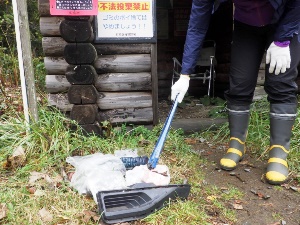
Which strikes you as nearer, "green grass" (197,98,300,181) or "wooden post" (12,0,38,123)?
"wooden post" (12,0,38,123)

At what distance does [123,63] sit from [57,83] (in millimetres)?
733

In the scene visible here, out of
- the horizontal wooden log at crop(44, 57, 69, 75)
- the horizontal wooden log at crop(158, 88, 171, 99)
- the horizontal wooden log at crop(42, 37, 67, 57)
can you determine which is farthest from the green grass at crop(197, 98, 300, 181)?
the horizontal wooden log at crop(158, 88, 171, 99)

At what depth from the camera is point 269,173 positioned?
9.43 feet

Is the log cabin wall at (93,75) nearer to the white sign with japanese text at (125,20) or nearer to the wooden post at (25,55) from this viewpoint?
the white sign with japanese text at (125,20)

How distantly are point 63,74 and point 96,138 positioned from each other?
81cm

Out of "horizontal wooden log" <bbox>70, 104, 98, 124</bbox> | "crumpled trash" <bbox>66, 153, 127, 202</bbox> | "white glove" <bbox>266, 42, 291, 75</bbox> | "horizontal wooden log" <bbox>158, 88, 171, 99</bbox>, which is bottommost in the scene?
"horizontal wooden log" <bbox>158, 88, 171, 99</bbox>

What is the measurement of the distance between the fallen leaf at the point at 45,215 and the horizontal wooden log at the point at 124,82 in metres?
1.78

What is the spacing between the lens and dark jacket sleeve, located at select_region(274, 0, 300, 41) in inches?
102

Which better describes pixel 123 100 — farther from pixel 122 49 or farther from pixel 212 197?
pixel 212 197

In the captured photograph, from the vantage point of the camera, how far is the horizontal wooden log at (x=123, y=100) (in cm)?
390

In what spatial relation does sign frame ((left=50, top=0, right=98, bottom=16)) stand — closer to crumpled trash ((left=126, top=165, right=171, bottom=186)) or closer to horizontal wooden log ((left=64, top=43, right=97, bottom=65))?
horizontal wooden log ((left=64, top=43, right=97, bottom=65))

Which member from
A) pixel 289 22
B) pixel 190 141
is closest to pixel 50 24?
pixel 190 141

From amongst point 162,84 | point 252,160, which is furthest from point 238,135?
point 162,84

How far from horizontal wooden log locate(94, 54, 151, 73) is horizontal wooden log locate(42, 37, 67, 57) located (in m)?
0.39
